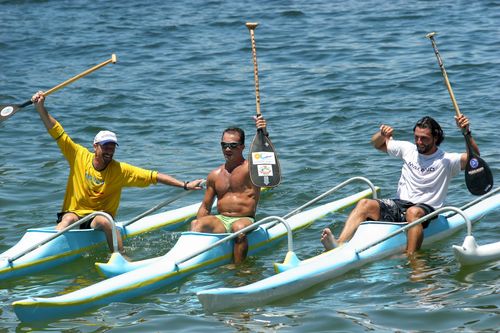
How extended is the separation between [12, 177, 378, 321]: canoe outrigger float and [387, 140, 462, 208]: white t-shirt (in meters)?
1.54

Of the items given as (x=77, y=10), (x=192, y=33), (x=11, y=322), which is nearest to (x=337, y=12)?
(x=192, y=33)

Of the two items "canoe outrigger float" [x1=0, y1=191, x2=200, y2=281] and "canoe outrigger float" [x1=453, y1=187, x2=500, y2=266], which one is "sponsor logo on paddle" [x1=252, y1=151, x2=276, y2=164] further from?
"canoe outrigger float" [x1=453, y1=187, x2=500, y2=266]

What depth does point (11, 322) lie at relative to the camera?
9.64 m

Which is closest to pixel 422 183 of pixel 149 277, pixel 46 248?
pixel 149 277

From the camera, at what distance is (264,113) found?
61.4ft

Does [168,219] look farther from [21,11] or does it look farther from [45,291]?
[21,11]

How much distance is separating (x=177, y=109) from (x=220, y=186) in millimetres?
8276

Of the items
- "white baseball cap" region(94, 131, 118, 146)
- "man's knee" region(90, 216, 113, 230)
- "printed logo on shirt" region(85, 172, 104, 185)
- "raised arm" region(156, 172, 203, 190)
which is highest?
"white baseball cap" region(94, 131, 118, 146)

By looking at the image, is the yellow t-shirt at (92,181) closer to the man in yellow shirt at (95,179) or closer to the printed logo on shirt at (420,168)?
the man in yellow shirt at (95,179)

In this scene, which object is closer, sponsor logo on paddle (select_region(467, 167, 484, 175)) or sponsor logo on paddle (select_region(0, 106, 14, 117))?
sponsor logo on paddle (select_region(467, 167, 484, 175))

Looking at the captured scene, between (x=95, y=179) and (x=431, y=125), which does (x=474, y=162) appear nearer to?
(x=431, y=125)

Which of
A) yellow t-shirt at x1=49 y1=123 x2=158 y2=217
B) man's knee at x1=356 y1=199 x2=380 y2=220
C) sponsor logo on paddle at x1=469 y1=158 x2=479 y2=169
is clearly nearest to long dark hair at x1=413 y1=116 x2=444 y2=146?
sponsor logo on paddle at x1=469 y1=158 x2=479 y2=169

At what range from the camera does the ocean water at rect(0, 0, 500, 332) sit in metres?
9.73

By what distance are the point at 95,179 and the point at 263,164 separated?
1.80 m
